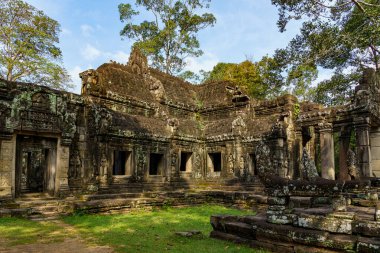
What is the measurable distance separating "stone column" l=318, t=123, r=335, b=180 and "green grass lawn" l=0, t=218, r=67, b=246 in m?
10.4

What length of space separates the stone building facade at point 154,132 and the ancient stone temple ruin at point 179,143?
45 mm

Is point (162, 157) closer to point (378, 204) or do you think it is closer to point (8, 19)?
point (378, 204)

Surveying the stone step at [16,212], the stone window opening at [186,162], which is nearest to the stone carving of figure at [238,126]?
the stone window opening at [186,162]

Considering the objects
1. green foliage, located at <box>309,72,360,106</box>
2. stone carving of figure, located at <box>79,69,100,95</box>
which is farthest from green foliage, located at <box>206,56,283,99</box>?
stone carving of figure, located at <box>79,69,100,95</box>

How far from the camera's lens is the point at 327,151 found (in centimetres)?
1323

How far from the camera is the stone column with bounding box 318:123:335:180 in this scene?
43.0 feet

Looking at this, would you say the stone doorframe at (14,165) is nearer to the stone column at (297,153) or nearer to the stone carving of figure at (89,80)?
the stone carving of figure at (89,80)

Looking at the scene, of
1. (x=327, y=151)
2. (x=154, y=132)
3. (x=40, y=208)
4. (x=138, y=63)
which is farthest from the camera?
(x=138, y=63)

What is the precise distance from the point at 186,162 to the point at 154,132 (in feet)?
11.1

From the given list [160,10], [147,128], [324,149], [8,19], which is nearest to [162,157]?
[147,128]

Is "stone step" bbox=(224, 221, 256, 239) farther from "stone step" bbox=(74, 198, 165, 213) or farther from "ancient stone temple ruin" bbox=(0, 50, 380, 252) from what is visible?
"stone step" bbox=(74, 198, 165, 213)

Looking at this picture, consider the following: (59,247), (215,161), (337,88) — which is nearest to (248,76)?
(337,88)

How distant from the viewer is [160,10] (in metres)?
30.6

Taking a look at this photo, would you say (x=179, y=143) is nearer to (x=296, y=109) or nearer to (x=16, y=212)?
(x=296, y=109)
